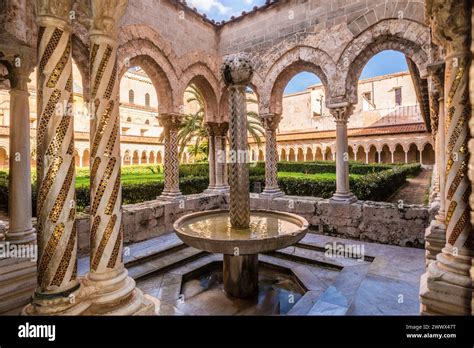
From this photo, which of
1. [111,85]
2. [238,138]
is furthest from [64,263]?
[238,138]

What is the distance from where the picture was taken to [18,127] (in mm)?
3316

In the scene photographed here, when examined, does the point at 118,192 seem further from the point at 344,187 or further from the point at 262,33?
the point at 262,33

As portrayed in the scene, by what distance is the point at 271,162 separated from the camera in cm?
660

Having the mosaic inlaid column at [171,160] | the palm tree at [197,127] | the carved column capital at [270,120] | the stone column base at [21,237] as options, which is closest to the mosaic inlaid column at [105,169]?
the stone column base at [21,237]

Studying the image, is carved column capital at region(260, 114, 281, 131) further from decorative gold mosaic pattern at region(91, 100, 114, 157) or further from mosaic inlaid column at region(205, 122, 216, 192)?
decorative gold mosaic pattern at region(91, 100, 114, 157)

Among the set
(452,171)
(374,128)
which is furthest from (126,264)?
(374,128)

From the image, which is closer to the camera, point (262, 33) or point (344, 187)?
point (344, 187)

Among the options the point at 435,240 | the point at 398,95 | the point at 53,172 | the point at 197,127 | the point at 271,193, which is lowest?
the point at 435,240

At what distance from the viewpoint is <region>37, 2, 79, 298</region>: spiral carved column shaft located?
→ 1.96 m

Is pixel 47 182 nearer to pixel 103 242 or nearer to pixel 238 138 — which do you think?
pixel 103 242

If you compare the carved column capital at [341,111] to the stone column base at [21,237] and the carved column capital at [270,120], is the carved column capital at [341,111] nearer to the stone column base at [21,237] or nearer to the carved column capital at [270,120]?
the carved column capital at [270,120]

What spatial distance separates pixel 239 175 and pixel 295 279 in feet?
5.73

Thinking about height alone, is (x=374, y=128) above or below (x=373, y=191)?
above
